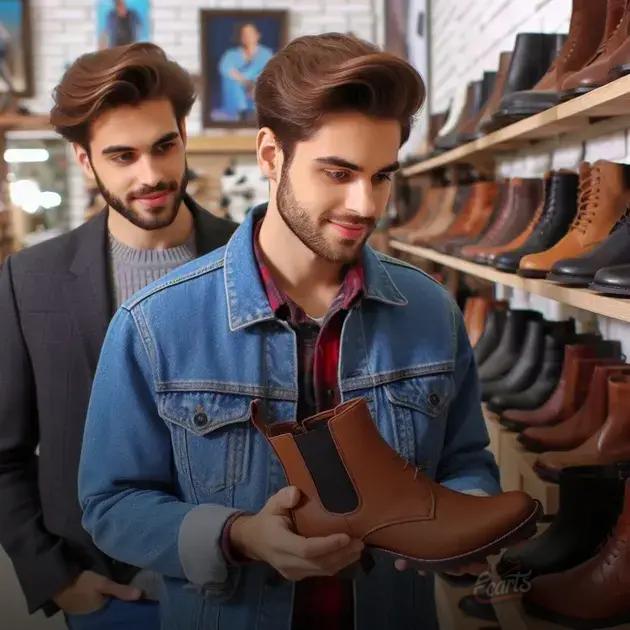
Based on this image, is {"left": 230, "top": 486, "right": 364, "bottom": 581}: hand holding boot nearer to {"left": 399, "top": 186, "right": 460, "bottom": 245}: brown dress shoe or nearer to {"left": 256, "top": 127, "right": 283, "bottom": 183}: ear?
{"left": 256, "top": 127, "right": 283, "bottom": 183}: ear

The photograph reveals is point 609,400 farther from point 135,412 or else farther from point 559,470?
point 135,412

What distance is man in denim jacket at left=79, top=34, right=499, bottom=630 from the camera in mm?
970

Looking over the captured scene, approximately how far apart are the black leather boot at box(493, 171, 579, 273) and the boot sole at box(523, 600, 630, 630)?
30.8 inches

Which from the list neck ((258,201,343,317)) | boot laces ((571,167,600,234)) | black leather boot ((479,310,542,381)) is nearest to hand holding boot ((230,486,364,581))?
neck ((258,201,343,317))

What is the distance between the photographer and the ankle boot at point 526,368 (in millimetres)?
2203

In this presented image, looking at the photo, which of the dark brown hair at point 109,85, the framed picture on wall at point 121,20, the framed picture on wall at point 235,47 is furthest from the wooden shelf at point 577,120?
the framed picture on wall at point 121,20

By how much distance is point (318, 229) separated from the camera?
98cm

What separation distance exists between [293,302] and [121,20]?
5.01m

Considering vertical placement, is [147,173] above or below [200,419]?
above

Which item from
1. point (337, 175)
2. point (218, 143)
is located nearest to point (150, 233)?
point (337, 175)

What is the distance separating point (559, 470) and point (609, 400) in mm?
162

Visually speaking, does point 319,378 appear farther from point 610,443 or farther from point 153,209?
point 610,443

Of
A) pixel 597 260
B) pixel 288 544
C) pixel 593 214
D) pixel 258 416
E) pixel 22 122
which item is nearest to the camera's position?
pixel 288 544

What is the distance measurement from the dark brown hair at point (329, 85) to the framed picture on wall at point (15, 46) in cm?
507
